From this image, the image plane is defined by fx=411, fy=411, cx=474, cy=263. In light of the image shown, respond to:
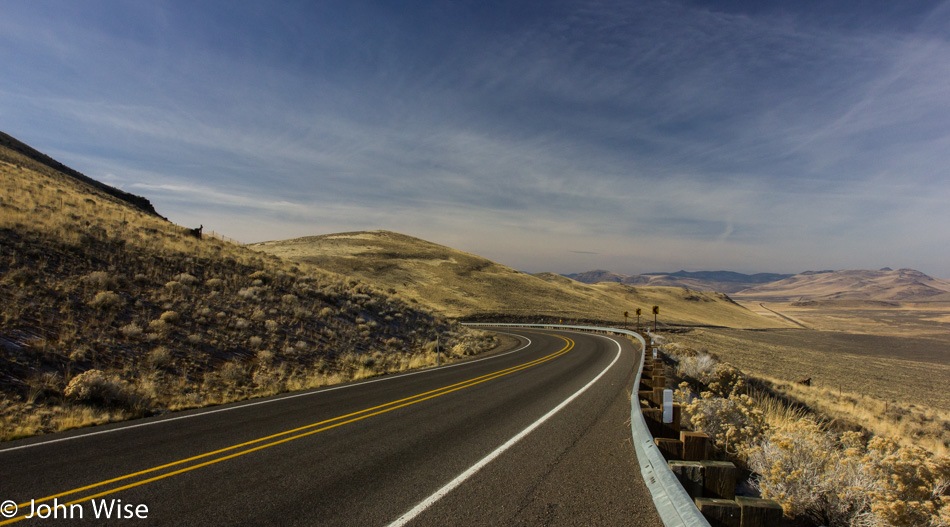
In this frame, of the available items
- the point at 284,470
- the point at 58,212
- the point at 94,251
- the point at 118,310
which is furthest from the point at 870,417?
the point at 58,212

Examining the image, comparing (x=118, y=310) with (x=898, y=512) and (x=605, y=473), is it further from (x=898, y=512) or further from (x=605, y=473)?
(x=898, y=512)

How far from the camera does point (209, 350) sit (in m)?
13.9

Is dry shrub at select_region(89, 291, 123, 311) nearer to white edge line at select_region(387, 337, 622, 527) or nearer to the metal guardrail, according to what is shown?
white edge line at select_region(387, 337, 622, 527)

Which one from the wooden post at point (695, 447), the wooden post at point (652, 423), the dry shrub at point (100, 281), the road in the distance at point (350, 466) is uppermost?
the dry shrub at point (100, 281)

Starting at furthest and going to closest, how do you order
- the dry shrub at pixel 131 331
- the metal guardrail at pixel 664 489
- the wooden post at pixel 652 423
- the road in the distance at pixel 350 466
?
the dry shrub at pixel 131 331 → the wooden post at pixel 652 423 → the road in the distance at pixel 350 466 → the metal guardrail at pixel 664 489

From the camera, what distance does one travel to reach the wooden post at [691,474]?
12.9ft

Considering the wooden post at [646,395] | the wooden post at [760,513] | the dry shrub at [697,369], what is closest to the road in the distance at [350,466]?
the wooden post at [646,395]

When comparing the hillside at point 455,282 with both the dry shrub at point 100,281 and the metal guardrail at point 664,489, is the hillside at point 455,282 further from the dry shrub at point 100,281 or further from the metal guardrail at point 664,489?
the metal guardrail at point 664,489

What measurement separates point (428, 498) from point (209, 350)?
492 inches

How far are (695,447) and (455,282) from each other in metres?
65.2

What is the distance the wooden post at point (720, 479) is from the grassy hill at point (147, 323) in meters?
10.7

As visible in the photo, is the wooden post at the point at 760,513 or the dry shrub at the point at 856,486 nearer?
the wooden post at the point at 760,513

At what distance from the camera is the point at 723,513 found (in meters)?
3.07

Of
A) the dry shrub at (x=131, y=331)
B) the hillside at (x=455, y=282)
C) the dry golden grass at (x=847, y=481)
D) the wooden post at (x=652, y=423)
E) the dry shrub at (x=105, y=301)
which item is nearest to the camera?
the dry golden grass at (x=847, y=481)
